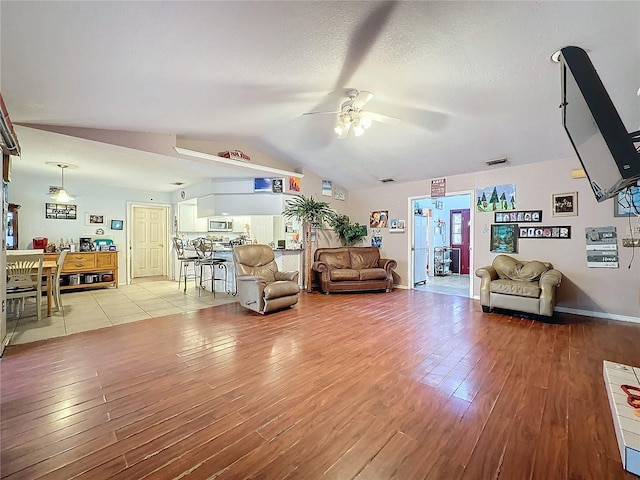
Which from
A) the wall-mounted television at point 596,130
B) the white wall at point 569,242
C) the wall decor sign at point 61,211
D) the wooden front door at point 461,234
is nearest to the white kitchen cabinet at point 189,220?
the wall decor sign at point 61,211

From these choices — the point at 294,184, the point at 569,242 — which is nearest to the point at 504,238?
the point at 569,242

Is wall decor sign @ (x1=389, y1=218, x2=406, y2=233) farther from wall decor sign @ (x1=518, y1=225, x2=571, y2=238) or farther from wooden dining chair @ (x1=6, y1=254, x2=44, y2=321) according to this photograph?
wooden dining chair @ (x1=6, y1=254, x2=44, y2=321)

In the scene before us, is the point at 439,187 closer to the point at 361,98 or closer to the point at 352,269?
the point at 352,269

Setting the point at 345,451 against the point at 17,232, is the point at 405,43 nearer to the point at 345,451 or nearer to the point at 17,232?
the point at 345,451

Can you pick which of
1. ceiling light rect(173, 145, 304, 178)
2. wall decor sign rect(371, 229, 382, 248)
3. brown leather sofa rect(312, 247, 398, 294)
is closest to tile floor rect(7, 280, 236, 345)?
brown leather sofa rect(312, 247, 398, 294)

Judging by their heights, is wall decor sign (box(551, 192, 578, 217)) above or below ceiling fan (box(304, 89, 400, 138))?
below

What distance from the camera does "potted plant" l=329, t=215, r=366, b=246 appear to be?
22.6 ft

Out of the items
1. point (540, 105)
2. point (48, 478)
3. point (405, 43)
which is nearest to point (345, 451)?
point (48, 478)

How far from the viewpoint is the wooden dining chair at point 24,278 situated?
3.51 m

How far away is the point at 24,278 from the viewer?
3576mm

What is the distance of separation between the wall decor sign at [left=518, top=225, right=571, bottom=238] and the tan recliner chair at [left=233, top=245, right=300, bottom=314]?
407 cm

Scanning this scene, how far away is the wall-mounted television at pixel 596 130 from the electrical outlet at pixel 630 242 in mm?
2938

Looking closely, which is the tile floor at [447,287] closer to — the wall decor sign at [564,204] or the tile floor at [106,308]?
the wall decor sign at [564,204]

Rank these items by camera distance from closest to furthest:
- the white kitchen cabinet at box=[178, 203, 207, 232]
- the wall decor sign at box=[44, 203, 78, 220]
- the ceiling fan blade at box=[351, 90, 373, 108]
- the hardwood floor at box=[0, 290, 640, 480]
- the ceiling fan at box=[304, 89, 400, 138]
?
the hardwood floor at box=[0, 290, 640, 480] → the ceiling fan blade at box=[351, 90, 373, 108] → the ceiling fan at box=[304, 89, 400, 138] → the wall decor sign at box=[44, 203, 78, 220] → the white kitchen cabinet at box=[178, 203, 207, 232]
